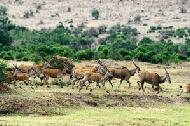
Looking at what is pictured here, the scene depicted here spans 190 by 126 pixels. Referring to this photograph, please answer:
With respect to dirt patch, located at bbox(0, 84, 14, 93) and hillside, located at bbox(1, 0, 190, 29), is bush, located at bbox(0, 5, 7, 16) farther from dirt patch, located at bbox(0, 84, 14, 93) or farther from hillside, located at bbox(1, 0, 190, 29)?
dirt patch, located at bbox(0, 84, 14, 93)

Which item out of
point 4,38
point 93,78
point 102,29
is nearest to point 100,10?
point 102,29

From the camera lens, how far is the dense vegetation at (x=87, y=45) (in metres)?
52.3

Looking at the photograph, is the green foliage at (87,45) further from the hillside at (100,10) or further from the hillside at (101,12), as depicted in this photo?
the hillside at (100,10)

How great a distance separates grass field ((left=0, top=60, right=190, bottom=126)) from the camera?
72.2 feet

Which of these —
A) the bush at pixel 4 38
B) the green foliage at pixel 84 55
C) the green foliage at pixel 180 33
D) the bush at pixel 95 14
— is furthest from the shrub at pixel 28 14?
the green foliage at pixel 84 55

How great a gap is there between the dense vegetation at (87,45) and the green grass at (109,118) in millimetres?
19141

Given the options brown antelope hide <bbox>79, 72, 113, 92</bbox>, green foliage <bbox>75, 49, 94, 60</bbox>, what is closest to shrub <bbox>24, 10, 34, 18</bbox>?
green foliage <bbox>75, 49, 94, 60</bbox>

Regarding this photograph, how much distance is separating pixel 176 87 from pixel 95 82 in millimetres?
4943

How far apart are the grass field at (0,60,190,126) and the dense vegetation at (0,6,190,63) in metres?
16.0

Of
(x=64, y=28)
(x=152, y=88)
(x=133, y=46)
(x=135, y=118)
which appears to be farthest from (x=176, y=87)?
(x=64, y=28)

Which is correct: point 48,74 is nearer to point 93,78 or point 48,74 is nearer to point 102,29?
point 93,78

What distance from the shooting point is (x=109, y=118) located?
22.7 m

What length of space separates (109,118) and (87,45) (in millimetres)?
51458

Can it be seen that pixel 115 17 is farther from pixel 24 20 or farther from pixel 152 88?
pixel 152 88
